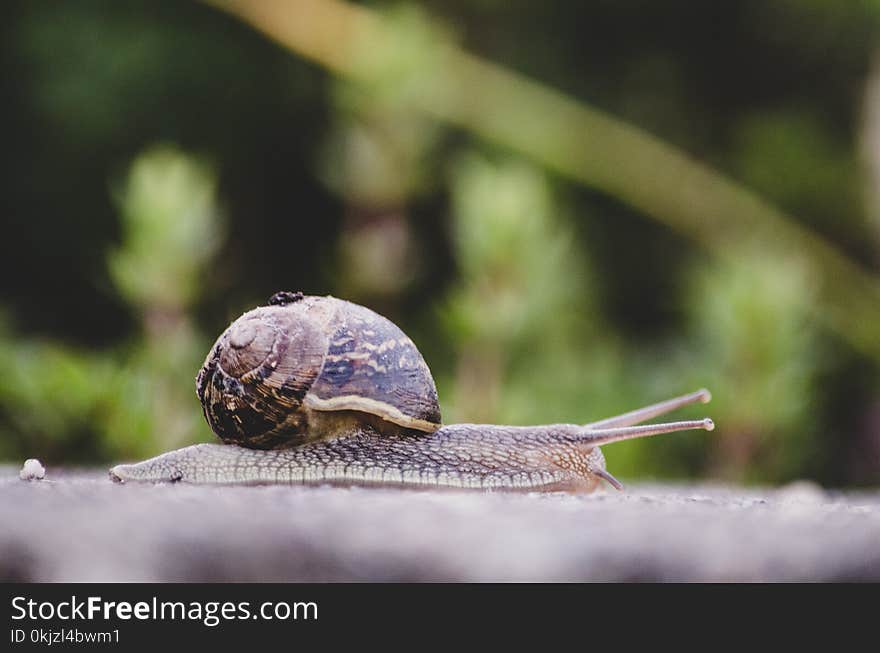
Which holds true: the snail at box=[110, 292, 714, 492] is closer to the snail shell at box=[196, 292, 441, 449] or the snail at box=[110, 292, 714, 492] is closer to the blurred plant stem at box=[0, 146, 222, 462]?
the snail shell at box=[196, 292, 441, 449]

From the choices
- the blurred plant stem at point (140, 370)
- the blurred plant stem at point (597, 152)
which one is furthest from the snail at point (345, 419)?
the blurred plant stem at point (597, 152)

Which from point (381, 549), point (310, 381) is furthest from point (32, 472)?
point (381, 549)

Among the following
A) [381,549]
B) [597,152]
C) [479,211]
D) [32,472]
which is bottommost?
[381,549]

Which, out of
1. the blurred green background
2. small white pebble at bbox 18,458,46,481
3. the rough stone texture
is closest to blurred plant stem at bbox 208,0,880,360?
the blurred green background

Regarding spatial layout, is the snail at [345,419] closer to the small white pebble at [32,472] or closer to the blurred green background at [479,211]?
the small white pebble at [32,472]

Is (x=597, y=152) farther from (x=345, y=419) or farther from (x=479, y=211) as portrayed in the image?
(x=345, y=419)
